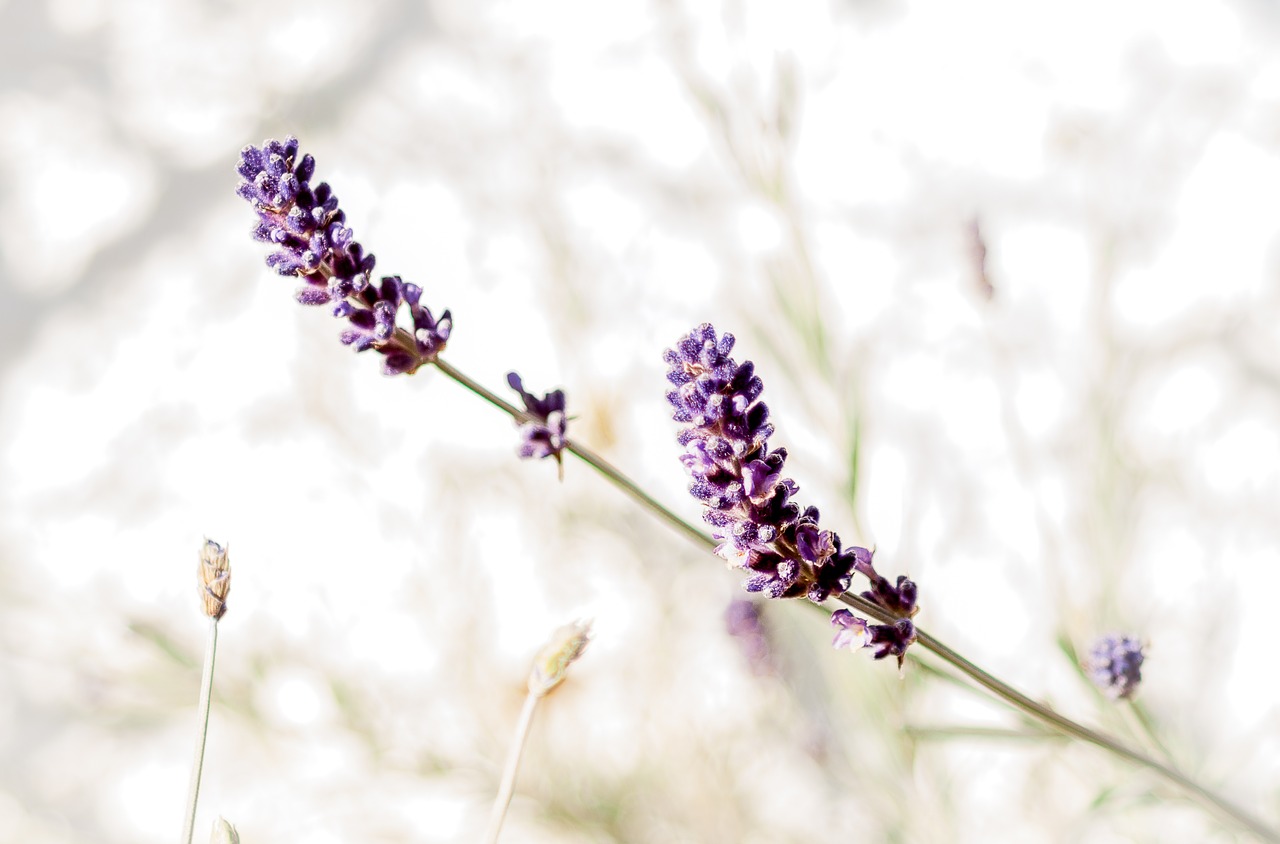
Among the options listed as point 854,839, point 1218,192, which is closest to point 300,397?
point 854,839

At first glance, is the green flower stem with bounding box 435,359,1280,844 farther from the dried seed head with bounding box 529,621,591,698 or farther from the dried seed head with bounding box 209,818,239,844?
the dried seed head with bounding box 209,818,239,844

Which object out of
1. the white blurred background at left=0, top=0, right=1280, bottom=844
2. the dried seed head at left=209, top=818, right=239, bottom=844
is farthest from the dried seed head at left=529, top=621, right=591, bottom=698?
the white blurred background at left=0, top=0, right=1280, bottom=844

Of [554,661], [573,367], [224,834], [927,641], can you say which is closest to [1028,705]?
[927,641]

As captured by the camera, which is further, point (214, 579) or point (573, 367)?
point (573, 367)

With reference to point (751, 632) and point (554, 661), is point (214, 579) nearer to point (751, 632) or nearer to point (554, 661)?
point (554, 661)

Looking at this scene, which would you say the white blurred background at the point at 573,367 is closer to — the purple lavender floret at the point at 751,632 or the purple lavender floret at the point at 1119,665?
the purple lavender floret at the point at 751,632
